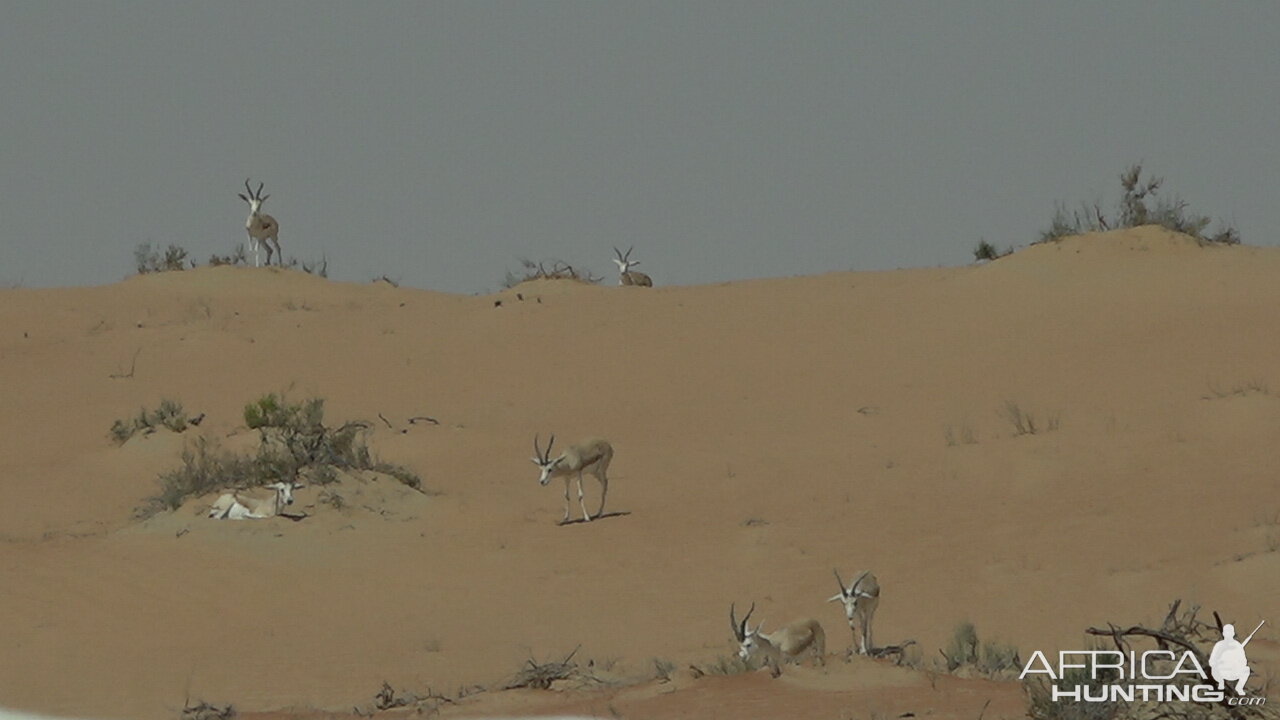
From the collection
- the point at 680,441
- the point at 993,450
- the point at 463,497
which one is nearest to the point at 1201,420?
the point at 993,450

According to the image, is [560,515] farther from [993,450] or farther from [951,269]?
[951,269]

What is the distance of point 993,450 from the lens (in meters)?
18.1

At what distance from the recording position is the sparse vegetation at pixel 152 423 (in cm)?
2020

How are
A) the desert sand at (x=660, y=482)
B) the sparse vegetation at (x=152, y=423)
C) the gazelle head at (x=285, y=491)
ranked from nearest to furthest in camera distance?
the desert sand at (x=660, y=482), the gazelle head at (x=285, y=491), the sparse vegetation at (x=152, y=423)

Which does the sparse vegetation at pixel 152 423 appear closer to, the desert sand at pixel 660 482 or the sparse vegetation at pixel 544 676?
the desert sand at pixel 660 482

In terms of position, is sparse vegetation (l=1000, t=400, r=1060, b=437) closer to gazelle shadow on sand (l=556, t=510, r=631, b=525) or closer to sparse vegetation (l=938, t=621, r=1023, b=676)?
gazelle shadow on sand (l=556, t=510, r=631, b=525)

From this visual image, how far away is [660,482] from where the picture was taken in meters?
18.2

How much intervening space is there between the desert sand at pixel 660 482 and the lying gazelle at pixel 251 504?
195 mm

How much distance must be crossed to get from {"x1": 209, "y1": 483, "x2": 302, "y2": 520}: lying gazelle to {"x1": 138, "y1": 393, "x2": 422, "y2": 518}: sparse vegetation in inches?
11.3

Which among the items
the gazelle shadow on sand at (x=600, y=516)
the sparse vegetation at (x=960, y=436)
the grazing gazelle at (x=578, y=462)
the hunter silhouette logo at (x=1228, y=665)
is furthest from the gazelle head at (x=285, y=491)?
the hunter silhouette logo at (x=1228, y=665)

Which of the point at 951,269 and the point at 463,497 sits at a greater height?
the point at 951,269

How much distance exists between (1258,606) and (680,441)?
844 centimetres

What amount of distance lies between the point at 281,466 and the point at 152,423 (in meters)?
5.19

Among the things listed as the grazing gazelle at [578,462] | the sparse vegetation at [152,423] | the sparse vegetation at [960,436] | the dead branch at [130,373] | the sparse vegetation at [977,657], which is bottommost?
the sparse vegetation at [977,657]
